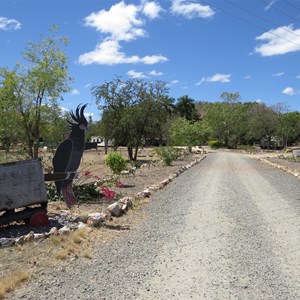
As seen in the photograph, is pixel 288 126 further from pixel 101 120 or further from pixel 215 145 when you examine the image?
pixel 101 120

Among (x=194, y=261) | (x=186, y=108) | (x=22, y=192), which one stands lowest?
(x=194, y=261)

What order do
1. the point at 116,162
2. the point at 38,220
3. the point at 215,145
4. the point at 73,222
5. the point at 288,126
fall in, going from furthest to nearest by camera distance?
1. the point at 288,126
2. the point at 215,145
3. the point at 116,162
4. the point at 73,222
5. the point at 38,220

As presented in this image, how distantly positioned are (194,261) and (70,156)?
4.86 m

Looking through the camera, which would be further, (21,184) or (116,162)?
(116,162)

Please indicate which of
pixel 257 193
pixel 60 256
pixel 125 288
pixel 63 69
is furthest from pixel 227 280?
pixel 63 69

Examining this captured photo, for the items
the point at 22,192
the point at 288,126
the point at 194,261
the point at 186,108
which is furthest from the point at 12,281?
the point at 186,108

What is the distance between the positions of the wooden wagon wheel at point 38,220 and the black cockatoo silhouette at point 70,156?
1.96 metres

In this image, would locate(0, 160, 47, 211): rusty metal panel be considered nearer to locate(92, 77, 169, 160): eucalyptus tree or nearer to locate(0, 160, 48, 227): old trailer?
locate(0, 160, 48, 227): old trailer

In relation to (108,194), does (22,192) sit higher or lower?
higher

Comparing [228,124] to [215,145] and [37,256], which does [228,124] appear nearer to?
[215,145]

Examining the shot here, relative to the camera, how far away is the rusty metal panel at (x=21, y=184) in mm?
6957

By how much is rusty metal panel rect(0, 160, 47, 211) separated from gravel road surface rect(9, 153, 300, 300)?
1828mm

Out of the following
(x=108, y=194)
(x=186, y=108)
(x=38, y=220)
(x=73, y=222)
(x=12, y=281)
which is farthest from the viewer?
(x=186, y=108)

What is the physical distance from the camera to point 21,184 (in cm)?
712
